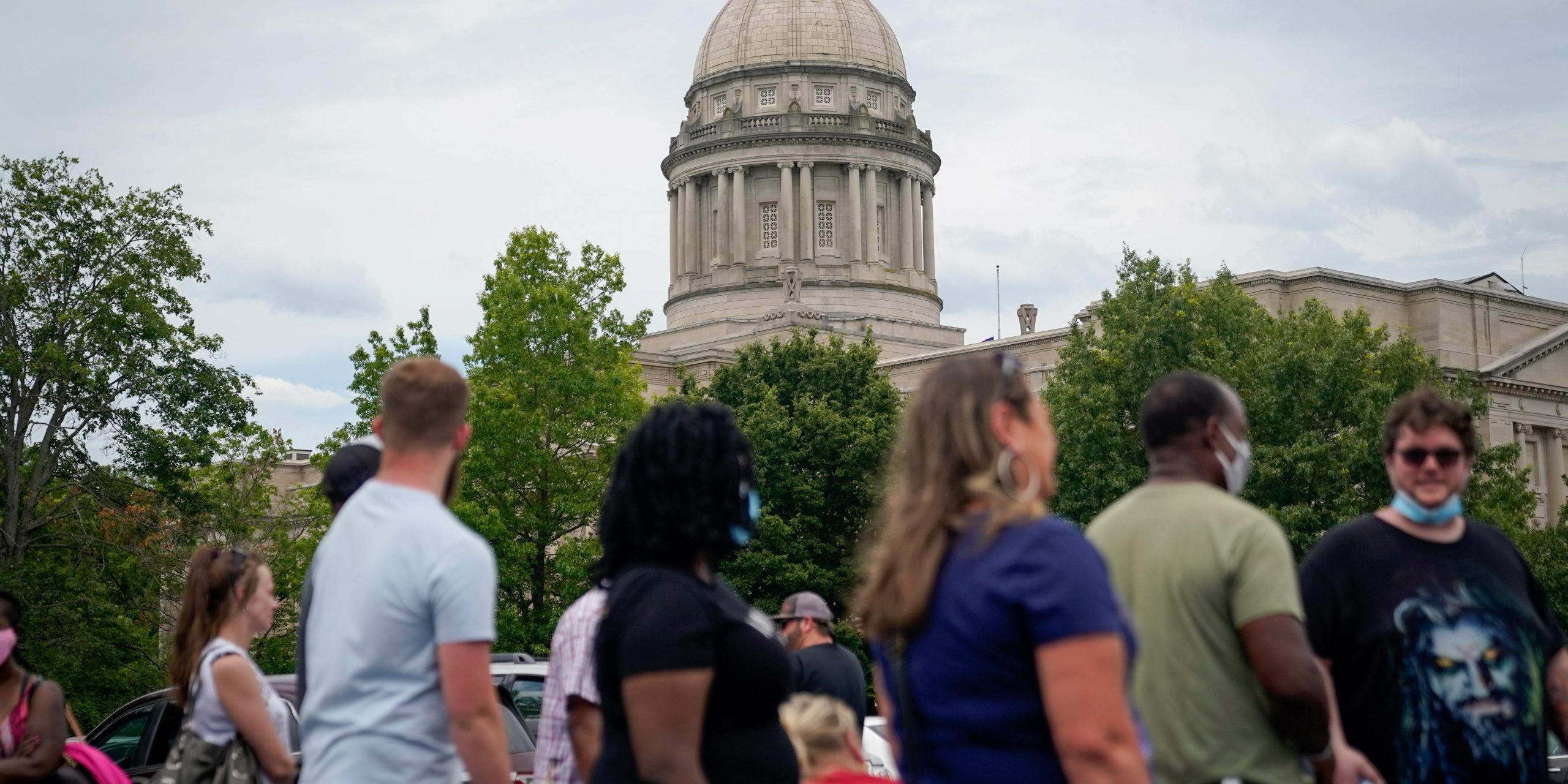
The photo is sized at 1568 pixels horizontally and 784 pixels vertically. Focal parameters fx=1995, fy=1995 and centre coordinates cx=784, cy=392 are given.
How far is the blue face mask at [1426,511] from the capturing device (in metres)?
6.93

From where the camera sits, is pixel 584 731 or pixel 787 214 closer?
pixel 584 731

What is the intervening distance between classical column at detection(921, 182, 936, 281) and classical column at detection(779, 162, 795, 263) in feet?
24.9

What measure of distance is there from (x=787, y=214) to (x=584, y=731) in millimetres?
83829

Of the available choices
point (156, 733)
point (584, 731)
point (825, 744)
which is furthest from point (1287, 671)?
point (156, 733)

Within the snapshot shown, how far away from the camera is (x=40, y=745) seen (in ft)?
28.2

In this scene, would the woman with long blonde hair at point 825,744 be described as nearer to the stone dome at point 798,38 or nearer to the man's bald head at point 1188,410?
the man's bald head at point 1188,410

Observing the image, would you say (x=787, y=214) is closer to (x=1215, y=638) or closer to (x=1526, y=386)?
(x=1526, y=386)

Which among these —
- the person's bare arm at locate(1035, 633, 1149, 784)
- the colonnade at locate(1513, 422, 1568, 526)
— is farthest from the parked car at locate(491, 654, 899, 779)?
the colonnade at locate(1513, 422, 1568, 526)

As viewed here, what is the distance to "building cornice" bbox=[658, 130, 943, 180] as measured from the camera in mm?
90438

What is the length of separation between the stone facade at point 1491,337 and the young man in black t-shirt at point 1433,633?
54.1 meters

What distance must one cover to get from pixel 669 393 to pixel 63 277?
55.5 feet

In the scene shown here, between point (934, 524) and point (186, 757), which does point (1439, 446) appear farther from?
point (186, 757)

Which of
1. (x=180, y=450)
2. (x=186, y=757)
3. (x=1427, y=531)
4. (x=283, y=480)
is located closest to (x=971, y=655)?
(x=1427, y=531)

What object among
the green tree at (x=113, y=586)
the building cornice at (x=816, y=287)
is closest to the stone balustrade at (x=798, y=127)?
the building cornice at (x=816, y=287)
